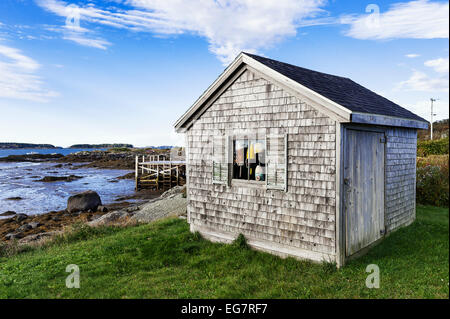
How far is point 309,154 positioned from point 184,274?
12.3 feet

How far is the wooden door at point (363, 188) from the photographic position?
689 centimetres

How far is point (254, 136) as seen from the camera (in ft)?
A: 26.0

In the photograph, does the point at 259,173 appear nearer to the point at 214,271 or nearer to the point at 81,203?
the point at 214,271

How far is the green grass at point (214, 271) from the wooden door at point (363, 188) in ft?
1.51

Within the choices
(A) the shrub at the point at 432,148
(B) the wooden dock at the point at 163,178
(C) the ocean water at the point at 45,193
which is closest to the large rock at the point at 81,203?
(C) the ocean water at the point at 45,193

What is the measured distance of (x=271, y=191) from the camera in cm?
767

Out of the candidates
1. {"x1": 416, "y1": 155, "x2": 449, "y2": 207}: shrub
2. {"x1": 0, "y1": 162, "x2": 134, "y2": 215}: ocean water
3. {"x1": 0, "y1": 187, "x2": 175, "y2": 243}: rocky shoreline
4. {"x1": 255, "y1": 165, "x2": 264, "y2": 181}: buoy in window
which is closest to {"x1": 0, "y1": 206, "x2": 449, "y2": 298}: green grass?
{"x1": 255, "y1": 165, "x2": 264, "y2": 181}: buoy in window

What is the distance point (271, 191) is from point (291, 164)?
0.85 meters

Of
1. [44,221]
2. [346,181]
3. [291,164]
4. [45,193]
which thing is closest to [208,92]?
[291,164]

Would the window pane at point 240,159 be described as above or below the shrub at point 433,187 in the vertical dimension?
above

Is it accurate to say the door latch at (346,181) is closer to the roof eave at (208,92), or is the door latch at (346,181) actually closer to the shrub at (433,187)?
the roof eave at (208,92)

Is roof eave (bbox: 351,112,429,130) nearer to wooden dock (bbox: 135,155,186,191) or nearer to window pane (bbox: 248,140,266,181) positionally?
window pane (bbox: 248,140,266,181)
